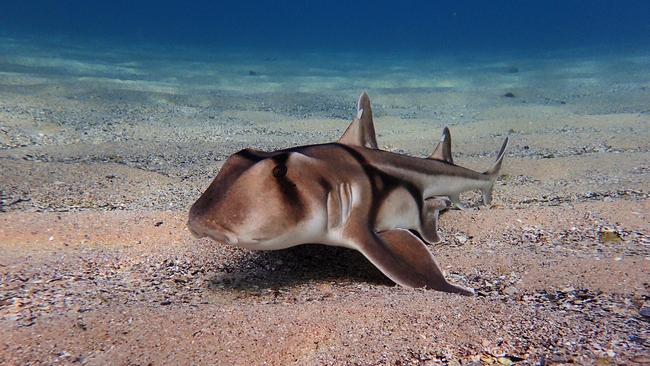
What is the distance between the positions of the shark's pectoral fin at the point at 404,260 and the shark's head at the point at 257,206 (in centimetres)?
45

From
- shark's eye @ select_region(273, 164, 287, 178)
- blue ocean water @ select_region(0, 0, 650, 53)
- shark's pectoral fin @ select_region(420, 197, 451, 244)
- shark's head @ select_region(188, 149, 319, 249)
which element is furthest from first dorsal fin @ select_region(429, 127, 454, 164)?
blue ocean water @ select_region(0, 0, 650, 53)

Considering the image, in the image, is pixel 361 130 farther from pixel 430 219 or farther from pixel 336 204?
pixel 336 204

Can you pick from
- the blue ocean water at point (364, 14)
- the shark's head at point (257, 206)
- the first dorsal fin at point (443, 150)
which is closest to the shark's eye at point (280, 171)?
the shark's head at point (257, 206)

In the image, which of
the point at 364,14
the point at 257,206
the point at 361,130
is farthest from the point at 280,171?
the point at 364,14

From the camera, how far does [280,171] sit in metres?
2.75

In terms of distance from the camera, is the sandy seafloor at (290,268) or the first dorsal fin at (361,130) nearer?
the sandy seafloor at (290,268)

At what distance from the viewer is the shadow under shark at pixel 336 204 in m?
2.63

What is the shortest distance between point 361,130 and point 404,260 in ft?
4.71

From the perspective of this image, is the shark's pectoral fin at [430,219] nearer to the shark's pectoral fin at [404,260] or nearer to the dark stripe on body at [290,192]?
the shark's pectoral fin at [404,260]

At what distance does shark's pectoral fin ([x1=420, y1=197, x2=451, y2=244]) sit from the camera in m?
3.96

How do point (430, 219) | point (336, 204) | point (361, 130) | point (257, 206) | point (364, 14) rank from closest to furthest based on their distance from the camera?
point (257, 206) → point (336, 204) → point (430, 219) → point (361, 130) → point (364, 14)

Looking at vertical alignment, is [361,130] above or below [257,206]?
above

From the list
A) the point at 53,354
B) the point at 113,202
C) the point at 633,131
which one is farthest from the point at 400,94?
the point at 53,354

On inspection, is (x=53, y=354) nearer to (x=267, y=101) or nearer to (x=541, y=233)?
(x=541, y=233)
